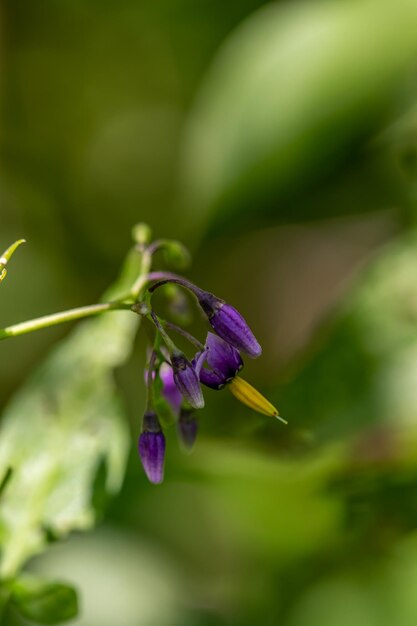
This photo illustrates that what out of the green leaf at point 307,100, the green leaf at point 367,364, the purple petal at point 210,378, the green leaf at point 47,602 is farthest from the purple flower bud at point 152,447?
the green leaf at point 307,100

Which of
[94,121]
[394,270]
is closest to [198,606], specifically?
[394,270]

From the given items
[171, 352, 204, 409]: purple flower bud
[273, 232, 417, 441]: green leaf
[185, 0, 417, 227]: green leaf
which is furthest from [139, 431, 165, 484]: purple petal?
[185, 0, 417, 227]: green leaf

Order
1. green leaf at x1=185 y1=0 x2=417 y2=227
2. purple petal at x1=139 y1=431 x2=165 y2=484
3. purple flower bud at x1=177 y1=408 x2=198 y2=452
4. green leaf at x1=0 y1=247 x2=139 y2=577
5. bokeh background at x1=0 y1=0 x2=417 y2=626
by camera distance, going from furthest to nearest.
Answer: green leaf at x1=185 y1=0 x2=417 y2=227, bokeh background at x1=0 y1=0 x2=417 y2=626, green leaf at x1=0 y1=247 x2=139 y2=577, purple flower bud at x1=177 y1=408 x2=198 y2=452, purple petal at x1=139 y1=431 x2=165 y2=484

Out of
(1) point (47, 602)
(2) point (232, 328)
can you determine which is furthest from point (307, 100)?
(1) point (47, 602)

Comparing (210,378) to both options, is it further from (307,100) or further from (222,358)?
(307,100)

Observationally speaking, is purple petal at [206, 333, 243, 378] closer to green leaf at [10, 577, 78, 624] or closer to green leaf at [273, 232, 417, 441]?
green leaf at [10, 577, 78, 624]
